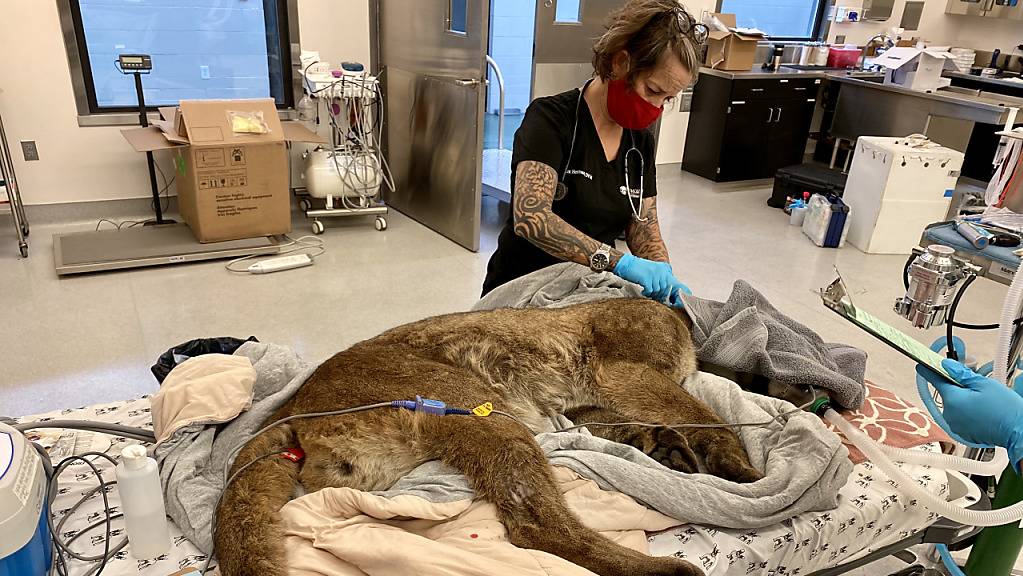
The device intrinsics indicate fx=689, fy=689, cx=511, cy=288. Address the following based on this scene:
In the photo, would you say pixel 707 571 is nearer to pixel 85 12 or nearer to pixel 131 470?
pixel 131 470

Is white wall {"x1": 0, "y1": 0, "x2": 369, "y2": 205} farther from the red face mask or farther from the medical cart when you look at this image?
the red face mask

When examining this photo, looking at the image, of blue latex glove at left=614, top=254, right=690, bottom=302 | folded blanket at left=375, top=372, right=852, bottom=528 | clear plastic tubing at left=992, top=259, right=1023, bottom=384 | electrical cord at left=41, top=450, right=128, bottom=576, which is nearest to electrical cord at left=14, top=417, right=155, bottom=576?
electrical cord at left=41, top=450, right=128, bottom=576

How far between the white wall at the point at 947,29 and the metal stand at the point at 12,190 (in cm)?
684

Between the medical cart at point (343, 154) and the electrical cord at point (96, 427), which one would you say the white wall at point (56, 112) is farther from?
the electrical cord at point (96, 427)

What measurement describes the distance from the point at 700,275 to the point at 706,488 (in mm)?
2843

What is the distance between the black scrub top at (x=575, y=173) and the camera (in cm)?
213

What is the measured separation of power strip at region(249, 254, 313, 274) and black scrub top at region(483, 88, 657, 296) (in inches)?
75.3

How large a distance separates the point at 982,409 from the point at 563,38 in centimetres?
Result: 432

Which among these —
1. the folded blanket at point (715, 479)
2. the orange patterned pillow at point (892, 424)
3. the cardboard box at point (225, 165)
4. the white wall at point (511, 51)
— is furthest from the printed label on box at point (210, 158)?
the orange patterned pillow at point (892, 424)

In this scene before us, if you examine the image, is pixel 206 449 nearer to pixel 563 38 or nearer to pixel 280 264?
pixel 280 264

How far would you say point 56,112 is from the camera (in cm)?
418

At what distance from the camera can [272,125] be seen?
4.11 m

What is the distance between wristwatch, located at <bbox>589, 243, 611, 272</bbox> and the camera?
2084 millimetres

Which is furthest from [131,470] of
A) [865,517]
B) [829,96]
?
[829,96]
